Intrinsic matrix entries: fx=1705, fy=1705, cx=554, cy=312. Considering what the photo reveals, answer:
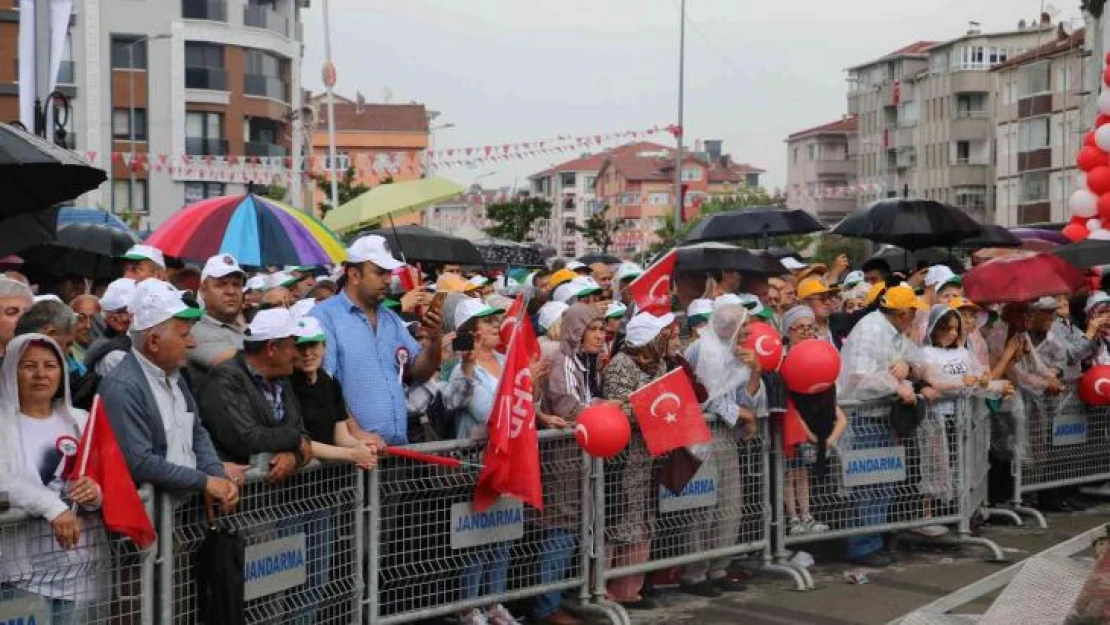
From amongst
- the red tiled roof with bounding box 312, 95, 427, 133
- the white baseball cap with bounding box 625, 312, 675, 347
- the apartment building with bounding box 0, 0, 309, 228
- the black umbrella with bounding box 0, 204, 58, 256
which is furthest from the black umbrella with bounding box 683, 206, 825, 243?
the red tiled roof with bounding box 312, 95, 427, 133

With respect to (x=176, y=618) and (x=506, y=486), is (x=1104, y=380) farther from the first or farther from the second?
(x=176, y=618)

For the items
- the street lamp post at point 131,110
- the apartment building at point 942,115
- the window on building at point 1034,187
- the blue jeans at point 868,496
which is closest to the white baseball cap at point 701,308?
the blue jeans at point 868,496

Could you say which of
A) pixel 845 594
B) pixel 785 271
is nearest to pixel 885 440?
pixel 845 594

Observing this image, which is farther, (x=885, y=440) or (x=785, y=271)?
(x=785, y=271)

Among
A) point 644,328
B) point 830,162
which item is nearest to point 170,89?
point 644,328

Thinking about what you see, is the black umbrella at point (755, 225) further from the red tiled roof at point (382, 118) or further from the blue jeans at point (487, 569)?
the red tiled roof at point (382, 118)

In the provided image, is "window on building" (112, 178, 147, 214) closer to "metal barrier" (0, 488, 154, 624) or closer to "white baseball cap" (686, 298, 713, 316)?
"white baseball cap" (686, 298, 713, 316)

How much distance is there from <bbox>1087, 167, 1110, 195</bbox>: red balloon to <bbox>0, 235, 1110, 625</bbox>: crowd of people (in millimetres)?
2573

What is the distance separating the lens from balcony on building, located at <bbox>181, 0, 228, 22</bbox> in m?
76.5

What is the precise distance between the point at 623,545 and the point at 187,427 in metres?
3.55

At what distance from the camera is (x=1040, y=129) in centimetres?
9488

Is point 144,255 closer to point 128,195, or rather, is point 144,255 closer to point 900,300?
point 900,300

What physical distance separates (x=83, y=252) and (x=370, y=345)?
3.81 meters

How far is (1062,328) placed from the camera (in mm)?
14047
